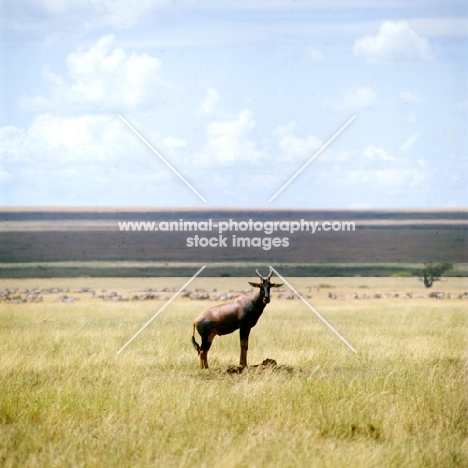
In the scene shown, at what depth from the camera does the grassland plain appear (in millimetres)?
9438

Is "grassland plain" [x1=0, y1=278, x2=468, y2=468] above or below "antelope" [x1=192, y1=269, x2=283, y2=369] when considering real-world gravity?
below

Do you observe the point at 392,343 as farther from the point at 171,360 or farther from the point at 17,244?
Result: the point at 17,244

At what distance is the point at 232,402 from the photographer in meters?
11.6

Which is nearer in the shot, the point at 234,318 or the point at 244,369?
the point at 244,369

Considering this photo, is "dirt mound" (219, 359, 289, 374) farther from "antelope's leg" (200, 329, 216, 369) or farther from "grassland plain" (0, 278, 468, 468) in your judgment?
"antelope's leg" (200, 329, 216, 369)

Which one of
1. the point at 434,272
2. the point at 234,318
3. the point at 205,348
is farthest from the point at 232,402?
the point at 434,272

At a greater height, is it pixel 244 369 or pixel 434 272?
pixel 434 272

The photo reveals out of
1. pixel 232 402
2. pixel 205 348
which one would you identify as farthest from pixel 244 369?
pixel 232 402

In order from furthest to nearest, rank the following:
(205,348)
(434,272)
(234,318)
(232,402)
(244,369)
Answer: (434,272)
(205,348)
(234,318)
(244,369)
(232,402)

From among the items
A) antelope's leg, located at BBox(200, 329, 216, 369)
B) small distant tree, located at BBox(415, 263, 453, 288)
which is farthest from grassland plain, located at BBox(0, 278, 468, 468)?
small distant tree, located at BBox(415, 263, 453, 288)

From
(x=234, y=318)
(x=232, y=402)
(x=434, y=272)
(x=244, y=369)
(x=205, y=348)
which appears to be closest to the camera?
(x=232, y=402)

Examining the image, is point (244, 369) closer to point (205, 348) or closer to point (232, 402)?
point (205, 348)

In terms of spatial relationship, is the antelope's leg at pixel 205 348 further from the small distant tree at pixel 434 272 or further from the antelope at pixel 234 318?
the small distant tree at pixel 434 272

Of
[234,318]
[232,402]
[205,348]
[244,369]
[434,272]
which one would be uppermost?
[434,272]
